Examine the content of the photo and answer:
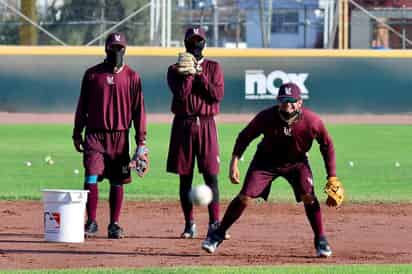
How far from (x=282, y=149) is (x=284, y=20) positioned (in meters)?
36.4

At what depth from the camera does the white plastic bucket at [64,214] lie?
10.0 m

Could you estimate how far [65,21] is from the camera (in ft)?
115

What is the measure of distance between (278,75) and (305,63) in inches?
34.3

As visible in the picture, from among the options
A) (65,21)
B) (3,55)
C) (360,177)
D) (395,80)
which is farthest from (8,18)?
(360,177)

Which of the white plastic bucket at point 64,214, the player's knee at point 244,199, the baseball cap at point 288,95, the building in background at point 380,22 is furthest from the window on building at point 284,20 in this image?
the baseball cap at point 288,95

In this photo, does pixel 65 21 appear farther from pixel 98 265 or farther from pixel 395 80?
pixel 98 265

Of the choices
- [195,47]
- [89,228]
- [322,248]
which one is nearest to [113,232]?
[89,228]

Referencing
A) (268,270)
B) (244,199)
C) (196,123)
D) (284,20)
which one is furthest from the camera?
(284,20)

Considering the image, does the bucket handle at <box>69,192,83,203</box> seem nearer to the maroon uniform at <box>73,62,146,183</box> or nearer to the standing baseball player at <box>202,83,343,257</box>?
the maroon uniform at <box>73,62,146,183</box>

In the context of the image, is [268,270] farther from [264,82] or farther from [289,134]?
[264,82]

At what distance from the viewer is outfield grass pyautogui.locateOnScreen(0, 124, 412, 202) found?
15250 millimetres

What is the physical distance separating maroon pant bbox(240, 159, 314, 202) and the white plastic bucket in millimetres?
1652

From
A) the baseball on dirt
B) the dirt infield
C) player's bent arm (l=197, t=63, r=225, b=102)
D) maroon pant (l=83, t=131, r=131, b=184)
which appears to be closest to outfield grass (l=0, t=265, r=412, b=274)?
the dirt infield

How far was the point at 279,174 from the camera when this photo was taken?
9.47 metres
